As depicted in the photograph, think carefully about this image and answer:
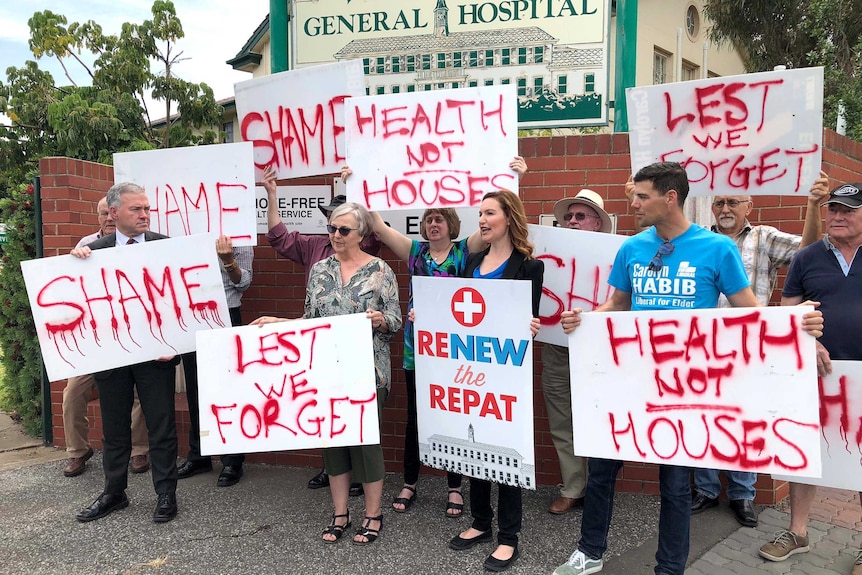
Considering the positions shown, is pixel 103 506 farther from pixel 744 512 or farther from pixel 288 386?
pixel 744 512

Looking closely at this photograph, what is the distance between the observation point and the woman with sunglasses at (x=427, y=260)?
12.1ft

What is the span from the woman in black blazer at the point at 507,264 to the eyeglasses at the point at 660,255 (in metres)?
0.56

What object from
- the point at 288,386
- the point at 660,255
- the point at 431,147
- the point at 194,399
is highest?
the point at 431,147

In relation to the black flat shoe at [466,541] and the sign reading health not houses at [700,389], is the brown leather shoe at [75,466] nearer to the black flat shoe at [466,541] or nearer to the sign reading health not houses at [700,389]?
the black flat shoe at [466,541]

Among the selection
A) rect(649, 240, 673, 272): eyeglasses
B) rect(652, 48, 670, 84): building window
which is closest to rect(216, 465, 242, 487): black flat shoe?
rect(649, 240, 673, 272): eyeglasses

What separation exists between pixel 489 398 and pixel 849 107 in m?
13.1

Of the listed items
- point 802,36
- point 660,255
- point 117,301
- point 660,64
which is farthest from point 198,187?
point 802,36

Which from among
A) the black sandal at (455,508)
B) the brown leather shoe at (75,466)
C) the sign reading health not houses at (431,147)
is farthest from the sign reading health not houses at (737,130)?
the brown leather shoe at (75,466)

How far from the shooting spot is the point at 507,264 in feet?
10.5

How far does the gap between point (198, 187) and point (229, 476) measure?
6.35ft

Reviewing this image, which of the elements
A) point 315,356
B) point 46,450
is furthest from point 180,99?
point 315,356

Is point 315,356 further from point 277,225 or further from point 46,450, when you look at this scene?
point 46,450

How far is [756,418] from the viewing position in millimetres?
2652

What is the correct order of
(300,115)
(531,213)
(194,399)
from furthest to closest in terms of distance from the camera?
1. (194,399)
2. (531,213)
3. (300,115)
